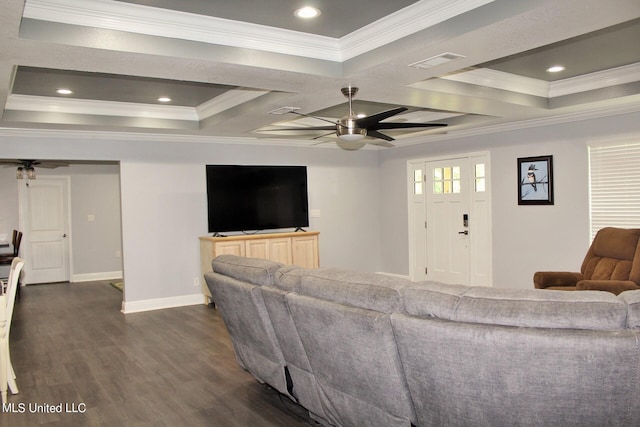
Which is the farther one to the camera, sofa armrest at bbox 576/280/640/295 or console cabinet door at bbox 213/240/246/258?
console cabinet door at bbox 213/240/246/258

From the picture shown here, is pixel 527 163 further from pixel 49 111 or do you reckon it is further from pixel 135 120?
pixel 49 111

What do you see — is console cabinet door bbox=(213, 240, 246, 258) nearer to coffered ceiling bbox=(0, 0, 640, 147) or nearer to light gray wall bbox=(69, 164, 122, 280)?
coffered ceiling bbox=(0, 0, 640, 147)

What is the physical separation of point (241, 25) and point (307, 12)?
1.66ft

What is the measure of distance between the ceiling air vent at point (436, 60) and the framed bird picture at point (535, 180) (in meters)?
3.33

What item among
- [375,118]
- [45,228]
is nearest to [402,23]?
[375,118]

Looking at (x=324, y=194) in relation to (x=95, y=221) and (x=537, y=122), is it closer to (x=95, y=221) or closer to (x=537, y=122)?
(x=537, y=122)

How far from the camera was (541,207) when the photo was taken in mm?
6410

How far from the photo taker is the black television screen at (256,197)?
717cm

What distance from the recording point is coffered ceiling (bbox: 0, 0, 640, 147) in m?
3.03

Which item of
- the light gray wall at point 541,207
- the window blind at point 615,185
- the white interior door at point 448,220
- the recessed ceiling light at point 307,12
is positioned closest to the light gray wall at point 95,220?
the white interior door at point 448,220

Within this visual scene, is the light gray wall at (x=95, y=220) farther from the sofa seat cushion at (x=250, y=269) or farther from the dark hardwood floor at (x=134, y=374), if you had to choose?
the sofa seat cushion at (x=250, y=269)

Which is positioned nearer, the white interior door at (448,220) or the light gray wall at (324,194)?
the light gray wall at (324,194)

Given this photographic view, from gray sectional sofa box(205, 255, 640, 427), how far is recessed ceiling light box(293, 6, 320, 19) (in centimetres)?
171

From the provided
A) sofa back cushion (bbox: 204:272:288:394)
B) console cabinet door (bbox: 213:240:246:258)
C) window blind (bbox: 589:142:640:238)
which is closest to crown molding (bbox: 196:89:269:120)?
console cabinet door (bbox: 213:240:246:258)
